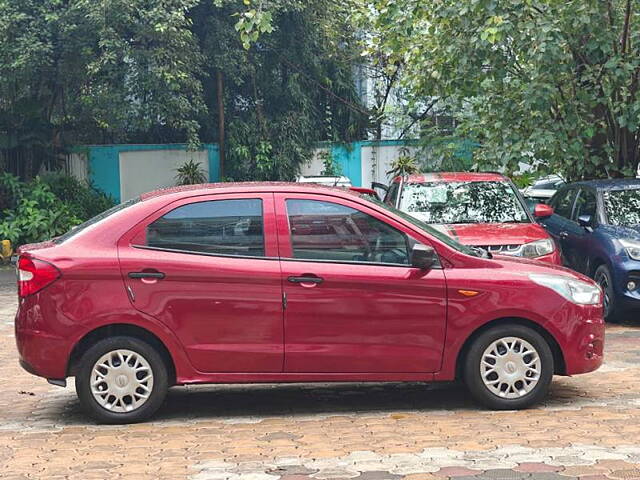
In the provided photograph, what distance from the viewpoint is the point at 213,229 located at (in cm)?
672

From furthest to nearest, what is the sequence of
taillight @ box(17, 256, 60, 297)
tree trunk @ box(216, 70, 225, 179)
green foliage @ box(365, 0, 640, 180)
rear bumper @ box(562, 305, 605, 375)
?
tree trunk @ box(216, 70, 225, 179) → green foliage @ box(365, 0, 640, 180) → rear bumper @ box(562, 305, 605, 375) → taillight @ box(17, 256, 60, 297)

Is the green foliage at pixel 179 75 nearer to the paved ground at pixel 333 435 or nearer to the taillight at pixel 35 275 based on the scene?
the paved ground at pixel 333 435

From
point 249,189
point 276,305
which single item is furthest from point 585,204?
point 276,305

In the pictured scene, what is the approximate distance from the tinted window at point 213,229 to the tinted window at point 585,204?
6337 mm

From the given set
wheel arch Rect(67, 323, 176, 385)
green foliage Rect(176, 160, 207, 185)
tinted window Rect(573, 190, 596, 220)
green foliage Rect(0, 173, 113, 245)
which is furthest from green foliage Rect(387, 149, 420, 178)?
wheel arch Rect(67, 323, 176, 385)

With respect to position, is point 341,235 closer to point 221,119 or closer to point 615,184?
point 615,184

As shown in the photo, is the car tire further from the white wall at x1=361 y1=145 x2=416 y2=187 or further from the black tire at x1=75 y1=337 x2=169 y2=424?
the white wall at x1=361 y1=145 x2=416 y2=187

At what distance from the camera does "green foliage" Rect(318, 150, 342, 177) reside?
25.7 metres

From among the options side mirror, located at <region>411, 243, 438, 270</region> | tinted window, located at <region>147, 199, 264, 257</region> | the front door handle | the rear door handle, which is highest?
tinted window, located at <region>147, 199, 264, 257</region>

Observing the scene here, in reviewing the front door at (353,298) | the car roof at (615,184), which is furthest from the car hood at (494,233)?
the front door at (353,298)

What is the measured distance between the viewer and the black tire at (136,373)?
6.47 metres

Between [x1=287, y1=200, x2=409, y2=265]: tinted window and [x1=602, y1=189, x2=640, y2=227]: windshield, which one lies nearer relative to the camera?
[x1=287, y1=200, x2=409, y2=265]: tinted window

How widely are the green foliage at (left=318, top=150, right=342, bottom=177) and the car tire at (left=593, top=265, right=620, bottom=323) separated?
14921 mm

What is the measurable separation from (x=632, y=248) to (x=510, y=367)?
4.62 metres
